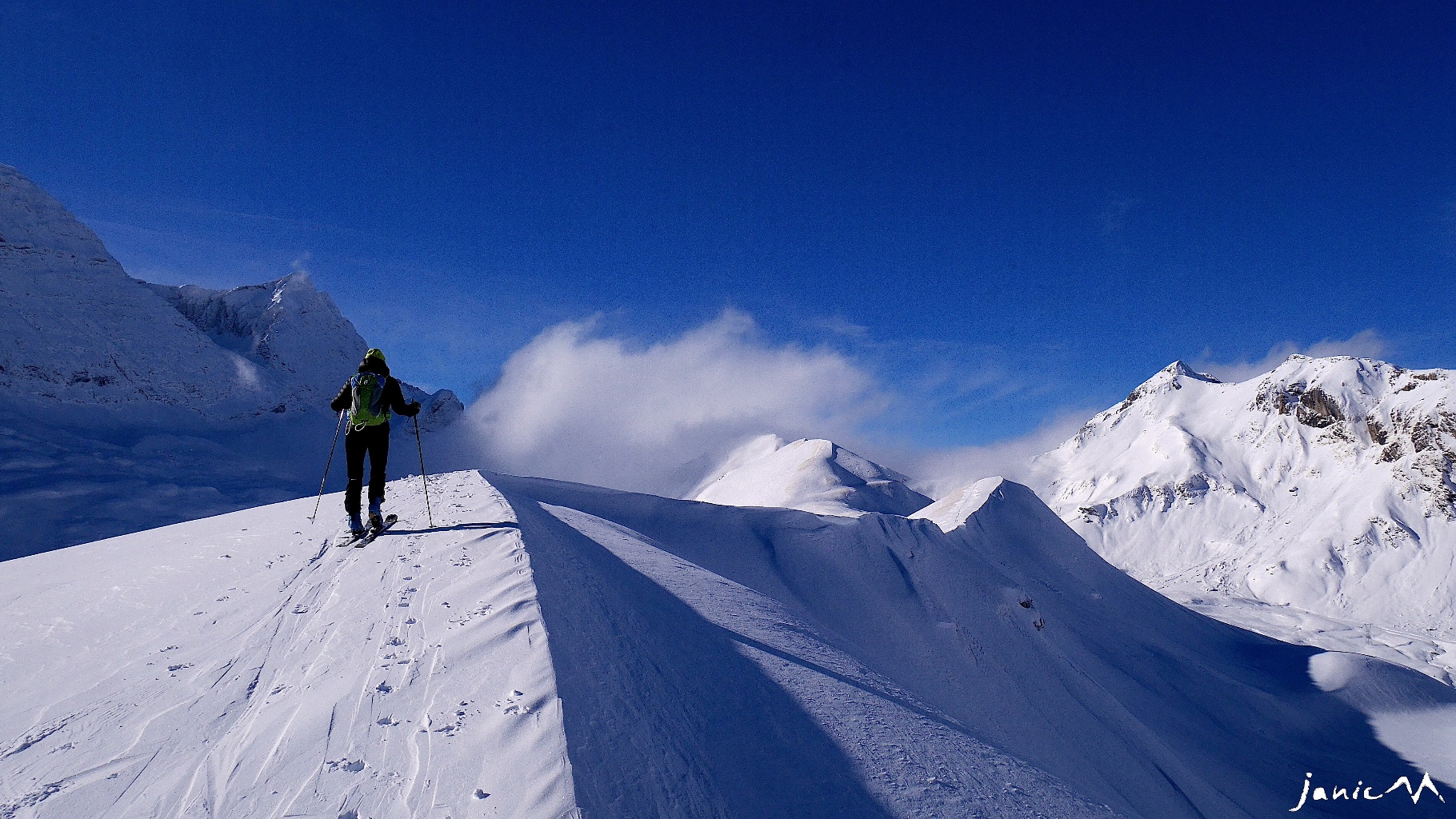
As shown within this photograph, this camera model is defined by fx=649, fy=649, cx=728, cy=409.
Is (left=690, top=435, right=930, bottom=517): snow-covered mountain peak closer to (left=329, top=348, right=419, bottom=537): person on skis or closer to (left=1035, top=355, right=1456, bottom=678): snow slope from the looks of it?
(left=329, top=348, right=419, bottom=537): person on skis

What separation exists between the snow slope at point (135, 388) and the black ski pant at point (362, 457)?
54.6 metres

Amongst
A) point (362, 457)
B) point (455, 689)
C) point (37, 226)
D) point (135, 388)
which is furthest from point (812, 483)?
point (37, 226)

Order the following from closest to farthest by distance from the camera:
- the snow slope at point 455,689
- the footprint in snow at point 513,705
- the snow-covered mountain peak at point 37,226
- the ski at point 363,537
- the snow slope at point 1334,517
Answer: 1. the snow slope at point 455,689
2. the footprint in snow at point 513,705
3. the ski at point 363,537
4. the snow-covered mountain peak at point 37,226
5. the snow slope at point 1334,517

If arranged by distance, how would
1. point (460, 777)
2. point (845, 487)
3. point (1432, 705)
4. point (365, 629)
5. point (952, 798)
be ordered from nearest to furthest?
point (460, 777) < point (952, 798) < point (365, 629) < point (1432, 705) < point (845, 487)

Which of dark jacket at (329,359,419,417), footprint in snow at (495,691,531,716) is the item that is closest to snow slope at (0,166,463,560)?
dark jacket at (329,359,419,417)

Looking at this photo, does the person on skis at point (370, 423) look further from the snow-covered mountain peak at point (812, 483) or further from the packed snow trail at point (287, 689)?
the snow-covered mountain peak at point (812, 483)

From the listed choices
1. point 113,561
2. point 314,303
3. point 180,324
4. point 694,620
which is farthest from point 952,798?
point 314,303

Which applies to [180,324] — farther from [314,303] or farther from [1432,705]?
[1432,705]

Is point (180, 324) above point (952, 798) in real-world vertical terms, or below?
above

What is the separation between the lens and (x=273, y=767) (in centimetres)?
352

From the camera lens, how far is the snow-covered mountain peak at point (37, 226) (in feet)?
296

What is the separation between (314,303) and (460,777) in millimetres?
148366

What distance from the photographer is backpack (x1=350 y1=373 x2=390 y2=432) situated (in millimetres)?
8500

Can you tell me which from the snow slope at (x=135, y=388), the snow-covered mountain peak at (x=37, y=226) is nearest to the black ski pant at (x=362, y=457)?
the snow slope at (x=135, y=388)
